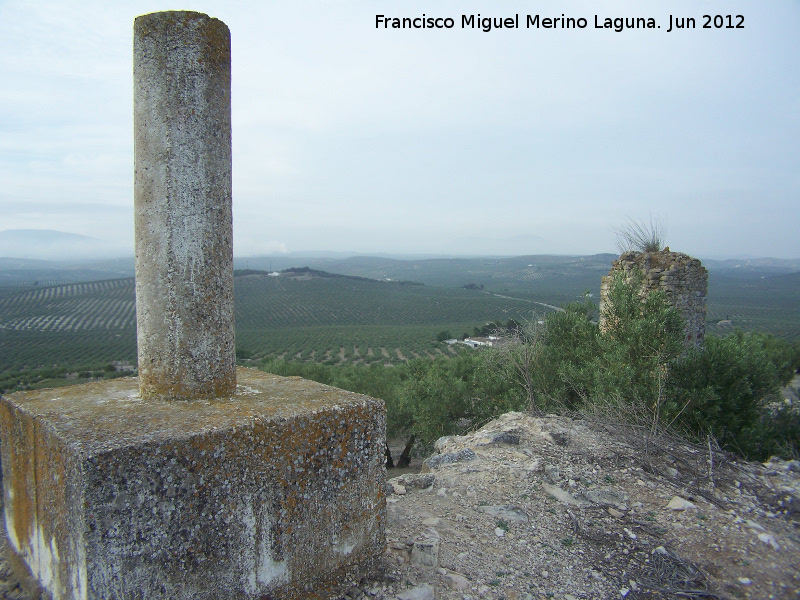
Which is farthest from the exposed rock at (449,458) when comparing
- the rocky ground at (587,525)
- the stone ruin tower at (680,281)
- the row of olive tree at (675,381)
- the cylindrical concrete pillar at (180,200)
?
the stone ruin tower at (680,281)

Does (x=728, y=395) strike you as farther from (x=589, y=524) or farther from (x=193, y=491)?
(x=193, y=491)

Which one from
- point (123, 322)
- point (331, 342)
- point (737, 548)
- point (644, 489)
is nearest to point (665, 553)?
point (737, 548)

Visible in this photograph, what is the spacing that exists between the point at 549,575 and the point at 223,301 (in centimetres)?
272

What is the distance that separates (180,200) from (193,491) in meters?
1.52

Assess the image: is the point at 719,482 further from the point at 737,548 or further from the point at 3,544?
the point at 3,544

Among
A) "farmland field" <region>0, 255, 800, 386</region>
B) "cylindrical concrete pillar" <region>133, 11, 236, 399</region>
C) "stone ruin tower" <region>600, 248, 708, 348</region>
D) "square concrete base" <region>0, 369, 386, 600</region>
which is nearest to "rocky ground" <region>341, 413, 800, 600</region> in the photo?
"square concrete base" <region>0, 369, 386, 600</region>

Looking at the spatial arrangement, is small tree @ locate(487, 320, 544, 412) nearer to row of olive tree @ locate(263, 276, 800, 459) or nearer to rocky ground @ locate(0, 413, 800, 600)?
row of olive tree @ locate(263, 276, 800, 459)

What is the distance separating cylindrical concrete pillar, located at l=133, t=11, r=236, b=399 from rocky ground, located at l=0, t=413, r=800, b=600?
1422 millimetres

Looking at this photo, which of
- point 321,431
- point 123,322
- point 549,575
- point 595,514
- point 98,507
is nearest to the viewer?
point 98,507

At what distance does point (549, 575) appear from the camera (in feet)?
10.7

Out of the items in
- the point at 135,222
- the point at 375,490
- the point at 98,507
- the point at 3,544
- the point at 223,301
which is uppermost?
the point at 135,222

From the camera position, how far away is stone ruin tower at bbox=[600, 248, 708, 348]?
8578 mm

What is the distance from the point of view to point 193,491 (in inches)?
87.5

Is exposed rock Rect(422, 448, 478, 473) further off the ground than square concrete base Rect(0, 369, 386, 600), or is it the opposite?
square concrete base Rect(0, 369, 386, 600)
